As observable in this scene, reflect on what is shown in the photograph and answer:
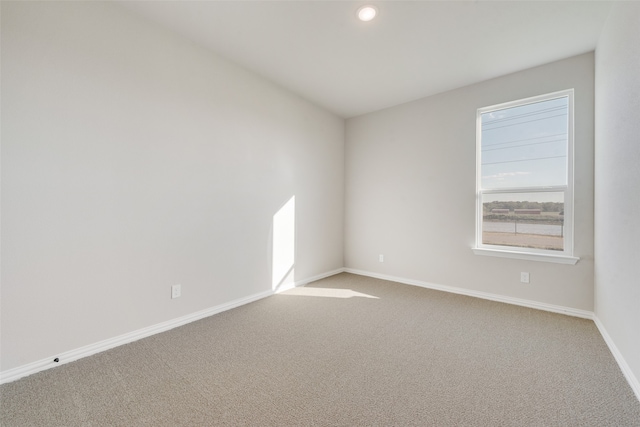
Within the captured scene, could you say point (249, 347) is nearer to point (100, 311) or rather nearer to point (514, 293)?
point (100, 311)

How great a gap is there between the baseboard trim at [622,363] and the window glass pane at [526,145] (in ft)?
4.78

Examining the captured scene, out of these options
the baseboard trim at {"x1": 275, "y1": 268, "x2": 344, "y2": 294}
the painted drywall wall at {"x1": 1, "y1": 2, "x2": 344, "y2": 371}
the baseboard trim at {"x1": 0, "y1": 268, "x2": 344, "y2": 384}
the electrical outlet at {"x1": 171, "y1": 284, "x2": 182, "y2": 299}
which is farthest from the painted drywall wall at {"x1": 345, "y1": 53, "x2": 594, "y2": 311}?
the electrical outlet at {"x1": 171, "y1": 284, "x2": 182, "y2": 299}

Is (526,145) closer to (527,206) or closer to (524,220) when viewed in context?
(527,206)

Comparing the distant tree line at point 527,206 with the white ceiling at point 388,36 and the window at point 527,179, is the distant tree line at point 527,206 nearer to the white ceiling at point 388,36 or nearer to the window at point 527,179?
the window at point 527,179

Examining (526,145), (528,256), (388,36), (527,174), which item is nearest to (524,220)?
(528,256)

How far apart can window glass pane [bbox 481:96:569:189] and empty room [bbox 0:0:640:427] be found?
0.02 metres

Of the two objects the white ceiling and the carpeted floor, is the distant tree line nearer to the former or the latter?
the carpeted floor

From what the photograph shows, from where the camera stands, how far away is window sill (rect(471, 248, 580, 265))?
2.70m

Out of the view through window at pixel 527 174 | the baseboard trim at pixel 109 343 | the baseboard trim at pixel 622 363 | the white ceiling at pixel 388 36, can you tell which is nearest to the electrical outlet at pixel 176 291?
the baseboard trim at pixel 109 343

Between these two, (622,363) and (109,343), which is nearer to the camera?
(622,363)

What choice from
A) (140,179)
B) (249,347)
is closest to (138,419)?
(249,347)

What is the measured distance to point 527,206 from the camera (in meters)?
3.01

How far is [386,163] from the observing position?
13.4 ft

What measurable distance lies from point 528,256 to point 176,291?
3660 mm
